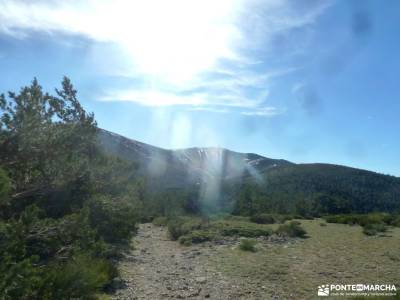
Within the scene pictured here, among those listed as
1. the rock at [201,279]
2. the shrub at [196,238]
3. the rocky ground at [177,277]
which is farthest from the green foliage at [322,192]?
the rock at [201,279]

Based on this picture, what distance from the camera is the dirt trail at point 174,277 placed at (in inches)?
527

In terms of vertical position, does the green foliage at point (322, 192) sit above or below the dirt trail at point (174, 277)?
above

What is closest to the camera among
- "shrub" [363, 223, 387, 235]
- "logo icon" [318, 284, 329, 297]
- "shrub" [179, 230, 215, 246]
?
"logo icon" [318, 284, 329, 297]

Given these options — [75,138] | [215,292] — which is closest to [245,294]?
[215,292]

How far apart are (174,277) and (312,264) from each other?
624cm

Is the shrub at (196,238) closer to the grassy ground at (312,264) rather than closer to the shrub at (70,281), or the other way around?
the grassy ground at (312,264)

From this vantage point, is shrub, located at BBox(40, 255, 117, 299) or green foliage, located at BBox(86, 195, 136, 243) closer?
shrub, located at BBox(40, 255, 117, 299)

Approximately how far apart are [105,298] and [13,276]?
5509mm

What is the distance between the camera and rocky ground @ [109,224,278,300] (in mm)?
13353

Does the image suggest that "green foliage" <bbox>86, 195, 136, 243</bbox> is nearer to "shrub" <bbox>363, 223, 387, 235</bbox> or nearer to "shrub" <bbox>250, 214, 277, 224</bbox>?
"shrub" <bbox>363, 223, 387, 235</bbox>

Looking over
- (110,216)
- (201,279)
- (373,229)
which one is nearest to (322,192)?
(373,229)

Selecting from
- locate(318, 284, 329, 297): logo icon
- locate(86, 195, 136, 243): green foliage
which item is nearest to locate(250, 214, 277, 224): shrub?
locate(86, 195, 136, 243): green foliage

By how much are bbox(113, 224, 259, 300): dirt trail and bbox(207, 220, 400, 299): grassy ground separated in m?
0.84

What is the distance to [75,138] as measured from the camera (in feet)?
46.1
